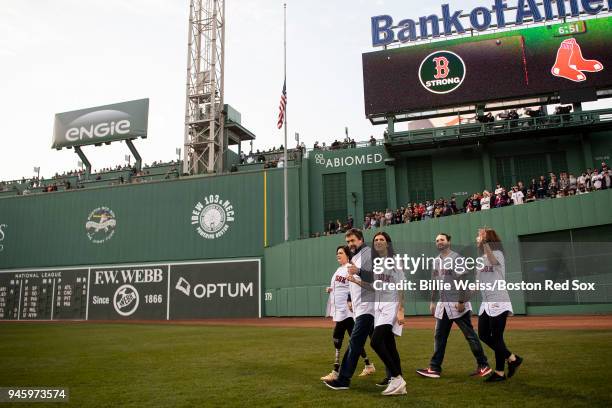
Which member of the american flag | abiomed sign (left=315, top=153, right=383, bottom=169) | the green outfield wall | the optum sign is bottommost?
the green outfield wall

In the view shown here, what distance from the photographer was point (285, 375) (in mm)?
8422

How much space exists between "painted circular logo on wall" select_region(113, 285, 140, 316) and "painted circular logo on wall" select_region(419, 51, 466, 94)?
2451 cm

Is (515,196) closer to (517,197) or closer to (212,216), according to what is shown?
(517,197)

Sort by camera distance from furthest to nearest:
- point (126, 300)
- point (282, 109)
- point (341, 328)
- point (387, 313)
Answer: point (126, 300) < point (282, 109) < point (341, 328) < point (387, 313)

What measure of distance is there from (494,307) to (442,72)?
81.0 feet

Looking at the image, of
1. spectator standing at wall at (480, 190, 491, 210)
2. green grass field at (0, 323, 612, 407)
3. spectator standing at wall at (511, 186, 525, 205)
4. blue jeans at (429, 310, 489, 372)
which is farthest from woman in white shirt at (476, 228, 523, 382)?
spectator standing at wall at (480, 190, 491, 210)

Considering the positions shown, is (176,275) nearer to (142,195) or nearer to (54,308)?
(142,195)

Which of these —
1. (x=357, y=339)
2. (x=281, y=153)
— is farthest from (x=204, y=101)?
(x=357, y=339)

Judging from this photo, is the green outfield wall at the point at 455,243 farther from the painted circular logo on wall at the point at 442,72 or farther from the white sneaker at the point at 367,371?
the white sneaker at the point at 367,371

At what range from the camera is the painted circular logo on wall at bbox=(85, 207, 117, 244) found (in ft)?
130

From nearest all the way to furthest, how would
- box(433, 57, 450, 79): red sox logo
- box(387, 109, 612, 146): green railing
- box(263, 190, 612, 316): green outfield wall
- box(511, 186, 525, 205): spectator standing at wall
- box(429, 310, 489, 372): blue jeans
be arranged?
box(429, 310, 489, 372): blue jeans < box(263, 190, 612, 316): green outfield wall < box(511, 186, 525, 205): spectator standing at wall < box(387, 109, 612, 146): green railing < box(433, 57, 450, 79): red sox logo

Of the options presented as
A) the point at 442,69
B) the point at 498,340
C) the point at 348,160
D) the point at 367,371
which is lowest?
the point at 367,371

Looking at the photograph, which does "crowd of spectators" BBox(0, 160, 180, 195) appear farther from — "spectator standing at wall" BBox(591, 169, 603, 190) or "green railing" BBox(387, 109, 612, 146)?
"spectator standing at wall" BBox(591, 169, 603, 190)

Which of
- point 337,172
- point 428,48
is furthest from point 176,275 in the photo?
point 428,48
